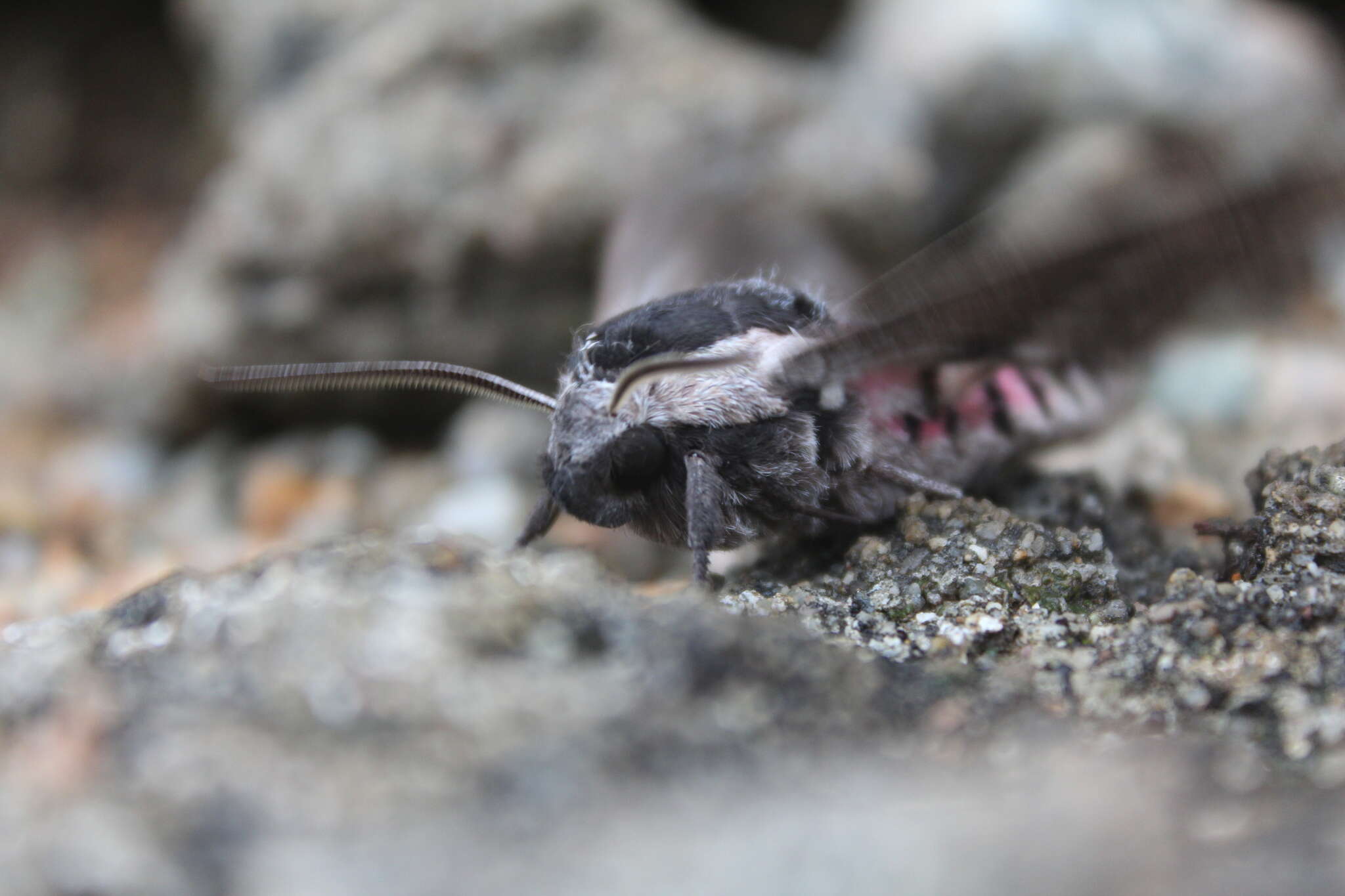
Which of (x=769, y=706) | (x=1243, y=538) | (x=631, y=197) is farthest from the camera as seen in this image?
(x=631, y=197)

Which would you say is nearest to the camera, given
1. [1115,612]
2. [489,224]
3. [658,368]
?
[1115,612]

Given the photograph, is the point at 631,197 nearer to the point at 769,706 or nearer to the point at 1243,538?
the point at 1243,538

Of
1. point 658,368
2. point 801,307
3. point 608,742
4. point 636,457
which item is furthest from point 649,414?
point 608,742

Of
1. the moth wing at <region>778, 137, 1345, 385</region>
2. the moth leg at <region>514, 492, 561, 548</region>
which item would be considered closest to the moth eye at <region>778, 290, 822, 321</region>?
the moth wing at <region>778, 137, 1345, 385</region>

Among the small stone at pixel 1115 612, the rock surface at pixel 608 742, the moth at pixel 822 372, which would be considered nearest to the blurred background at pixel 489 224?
the moth at pixel 822 372

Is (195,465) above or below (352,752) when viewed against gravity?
above

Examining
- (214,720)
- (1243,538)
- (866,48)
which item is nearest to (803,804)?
(214,720)

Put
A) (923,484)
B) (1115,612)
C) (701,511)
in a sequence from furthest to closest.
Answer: (923,484), (701,511), (1115,612)

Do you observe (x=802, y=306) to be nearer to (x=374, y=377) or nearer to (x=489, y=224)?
(x=374, y=377)
